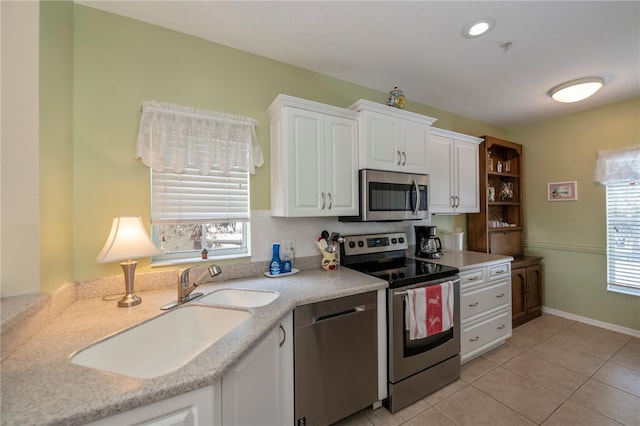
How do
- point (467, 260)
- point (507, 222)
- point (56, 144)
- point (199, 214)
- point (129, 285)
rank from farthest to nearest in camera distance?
point (507, 222) → point (467, 260) → point (199, 214) → point (129, 285) → point (56, 144)

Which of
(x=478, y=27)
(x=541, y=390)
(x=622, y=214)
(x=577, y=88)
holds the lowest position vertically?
(x=541, y=390)

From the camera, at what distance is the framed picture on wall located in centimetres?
318

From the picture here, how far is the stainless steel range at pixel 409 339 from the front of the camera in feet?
5.71

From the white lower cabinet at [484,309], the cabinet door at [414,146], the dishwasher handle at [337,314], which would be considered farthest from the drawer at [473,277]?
the dishwasher handle at [337,314]

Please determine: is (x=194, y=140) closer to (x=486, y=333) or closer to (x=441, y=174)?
(x=441, y=174)

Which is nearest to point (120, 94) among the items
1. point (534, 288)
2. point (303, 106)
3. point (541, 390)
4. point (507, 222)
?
point (303, 106)

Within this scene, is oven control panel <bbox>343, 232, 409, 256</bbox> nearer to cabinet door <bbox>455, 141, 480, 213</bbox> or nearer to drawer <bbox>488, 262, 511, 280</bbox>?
drawer <bbox>488, 262, 511, 280</bbox>

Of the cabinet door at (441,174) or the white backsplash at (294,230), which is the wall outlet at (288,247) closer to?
the white backsplash at (294,230)

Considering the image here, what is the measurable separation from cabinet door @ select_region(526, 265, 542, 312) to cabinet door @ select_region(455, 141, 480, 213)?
116 cm

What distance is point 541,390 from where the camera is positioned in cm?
Answer: 195

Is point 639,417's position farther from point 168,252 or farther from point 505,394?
point 168,252

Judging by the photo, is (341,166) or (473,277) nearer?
(341,166)

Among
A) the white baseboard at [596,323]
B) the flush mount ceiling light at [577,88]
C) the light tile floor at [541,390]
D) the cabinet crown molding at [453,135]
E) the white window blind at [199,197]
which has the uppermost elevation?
the flush mount ceiling light at [577,88]

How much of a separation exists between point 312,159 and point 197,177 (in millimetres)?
860
